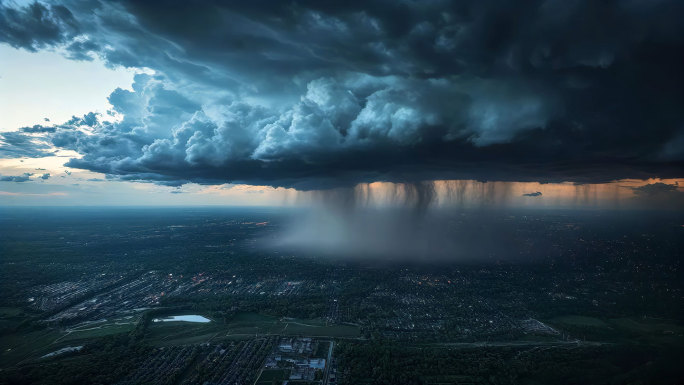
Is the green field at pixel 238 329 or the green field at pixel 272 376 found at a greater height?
the green field at pixel 272 376

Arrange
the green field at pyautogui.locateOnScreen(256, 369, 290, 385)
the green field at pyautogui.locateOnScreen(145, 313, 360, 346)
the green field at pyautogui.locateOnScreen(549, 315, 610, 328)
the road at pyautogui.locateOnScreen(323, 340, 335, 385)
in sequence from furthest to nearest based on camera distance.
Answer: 1. the green field at pyautogui.locateOnScreen(549, 315, 610, 328)
2. the green field at pyautogui.locateOnScreen(145, 313, 360, 346)
3. the road at pyautogui.locateOnScreen(323, 340, 335, 385)
4. the green field at pyautogui.locateOnScreen(256, 369, 290, 385)

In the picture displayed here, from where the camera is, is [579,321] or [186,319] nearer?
[579,321]

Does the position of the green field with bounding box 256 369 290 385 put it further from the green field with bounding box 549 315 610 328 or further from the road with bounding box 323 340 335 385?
the green field with bounding box 549 315 610 328

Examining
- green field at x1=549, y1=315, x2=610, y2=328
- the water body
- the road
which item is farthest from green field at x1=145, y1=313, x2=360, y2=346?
green field at x1=549, y1=315, x2=610, y2=328

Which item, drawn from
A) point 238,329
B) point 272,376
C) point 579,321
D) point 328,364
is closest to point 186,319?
point 238,329

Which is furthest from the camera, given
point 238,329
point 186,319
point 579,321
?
point 186,319

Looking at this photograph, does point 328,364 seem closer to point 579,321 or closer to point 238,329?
point 238,329

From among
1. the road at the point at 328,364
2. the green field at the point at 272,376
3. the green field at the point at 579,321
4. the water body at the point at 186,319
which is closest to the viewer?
the green field at the point at 272,376

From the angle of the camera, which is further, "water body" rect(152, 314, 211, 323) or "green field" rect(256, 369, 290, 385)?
"water body" rect(152, 314, 211, 323)

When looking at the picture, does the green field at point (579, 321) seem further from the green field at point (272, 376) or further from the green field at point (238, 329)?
the green field at point (272, 376)

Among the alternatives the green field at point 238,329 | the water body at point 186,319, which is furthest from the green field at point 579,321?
the water body at point 186,319

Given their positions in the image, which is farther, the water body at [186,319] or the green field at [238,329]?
the water body at [186,319]

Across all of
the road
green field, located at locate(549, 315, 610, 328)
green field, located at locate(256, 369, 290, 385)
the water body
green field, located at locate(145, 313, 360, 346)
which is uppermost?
green field, located at locate(549, 315, 610, 328)
